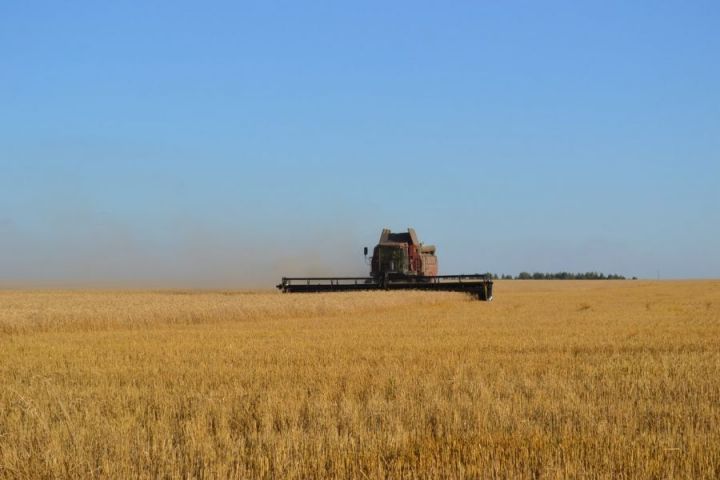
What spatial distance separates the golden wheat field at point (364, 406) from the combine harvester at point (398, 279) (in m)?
21.0

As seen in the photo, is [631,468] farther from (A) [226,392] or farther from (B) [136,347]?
(B) [136,347]

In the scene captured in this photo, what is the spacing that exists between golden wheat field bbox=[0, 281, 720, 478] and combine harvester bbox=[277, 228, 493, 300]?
21015mm

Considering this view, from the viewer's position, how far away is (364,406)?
828 cm

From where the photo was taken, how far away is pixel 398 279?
39.2 metres

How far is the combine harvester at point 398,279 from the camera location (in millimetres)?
38125

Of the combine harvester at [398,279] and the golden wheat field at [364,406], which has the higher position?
the combine harvester at [398,279]

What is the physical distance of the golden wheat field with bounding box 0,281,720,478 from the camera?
20.1 ft

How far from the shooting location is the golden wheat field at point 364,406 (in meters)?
6.12

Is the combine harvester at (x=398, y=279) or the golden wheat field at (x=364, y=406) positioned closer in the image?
the golden wheat field at (x=364, y=406)

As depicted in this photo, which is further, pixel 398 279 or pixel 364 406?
pixel 398 279

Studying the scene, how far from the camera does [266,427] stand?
7.28 m

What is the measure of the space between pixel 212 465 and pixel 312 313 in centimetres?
2149

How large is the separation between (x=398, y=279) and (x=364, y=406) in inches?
1219

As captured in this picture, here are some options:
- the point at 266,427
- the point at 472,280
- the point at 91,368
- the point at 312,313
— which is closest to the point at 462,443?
the point at 266,427
